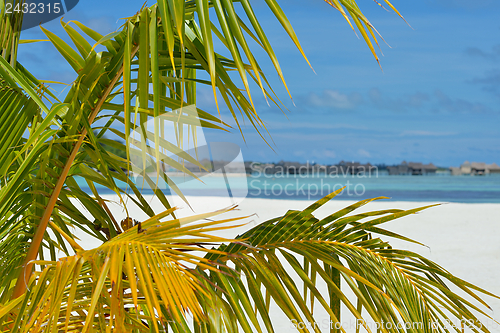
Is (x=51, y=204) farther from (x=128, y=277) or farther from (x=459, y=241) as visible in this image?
(x=459, y=241)

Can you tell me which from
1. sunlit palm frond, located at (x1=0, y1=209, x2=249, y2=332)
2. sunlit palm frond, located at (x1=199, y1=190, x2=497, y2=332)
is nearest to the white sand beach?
sunlit palm frond, located at (x1=199, y1=190, x2=497, y2=332)

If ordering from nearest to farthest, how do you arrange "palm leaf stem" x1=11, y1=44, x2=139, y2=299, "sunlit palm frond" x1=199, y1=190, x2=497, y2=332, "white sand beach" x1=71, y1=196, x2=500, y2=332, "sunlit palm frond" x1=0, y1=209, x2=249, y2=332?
"sunlit palm frond" x1=0, y1=209, x2=249, y2=332, "sunlit palm frond" x1=199, y1=190, x2=497, y2=332, "palm leaf stem" x1=11, y1=44, x2=139, y2=299, "white sand beach" x1=71, y1=196, x2=500, y2=332

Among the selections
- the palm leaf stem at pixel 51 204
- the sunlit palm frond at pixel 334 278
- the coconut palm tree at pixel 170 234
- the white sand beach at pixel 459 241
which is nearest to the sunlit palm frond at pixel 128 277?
the coconut palm tree at pixel 170 234

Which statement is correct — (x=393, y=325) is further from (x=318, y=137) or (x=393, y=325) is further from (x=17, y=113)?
(x=318, y=137)

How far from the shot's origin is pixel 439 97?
4834 centimetres

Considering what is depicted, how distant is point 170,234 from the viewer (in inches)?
22.6

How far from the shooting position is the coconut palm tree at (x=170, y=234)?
54 cm

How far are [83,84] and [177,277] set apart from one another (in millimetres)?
546

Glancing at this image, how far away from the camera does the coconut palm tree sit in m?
0.54

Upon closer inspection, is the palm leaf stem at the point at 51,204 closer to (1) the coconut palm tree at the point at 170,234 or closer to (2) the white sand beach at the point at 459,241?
(1) the coconut palm tree at the point at 170,234

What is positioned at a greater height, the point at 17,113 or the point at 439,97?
the point at 439,97

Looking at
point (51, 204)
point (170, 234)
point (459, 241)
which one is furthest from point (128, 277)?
point (459, 241)

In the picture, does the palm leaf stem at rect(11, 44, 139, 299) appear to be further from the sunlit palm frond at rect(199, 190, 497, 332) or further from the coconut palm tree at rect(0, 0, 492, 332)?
the sunlit palm frond at rect(199, 190, 497, 332)

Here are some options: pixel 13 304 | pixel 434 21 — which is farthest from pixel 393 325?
pixel 434 21
